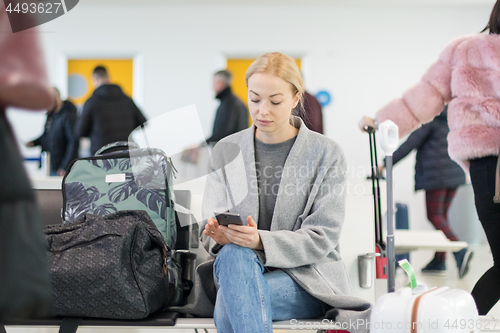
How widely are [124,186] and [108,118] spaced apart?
2.40 metres

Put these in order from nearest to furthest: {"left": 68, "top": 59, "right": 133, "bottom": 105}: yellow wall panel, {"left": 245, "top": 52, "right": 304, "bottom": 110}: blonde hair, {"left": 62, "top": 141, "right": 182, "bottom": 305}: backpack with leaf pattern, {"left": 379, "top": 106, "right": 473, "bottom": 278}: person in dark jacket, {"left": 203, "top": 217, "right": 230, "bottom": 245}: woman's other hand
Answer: {"left": 203, "top": 217, "right": 230, "bottom": 245}: woman's other hand < {"left": 245, "top": 52, "right": 304, "bottom": 110}: blonde hair < {"left": 62, "top": 141, "right": 182, "bottom": 305}: backpack with leaf pattern < {"left": 379, "top": 106, "right": 473, "bottom": 278}: person in dark jacket < {"left": 68, "top": 59, "right": 133, "bottom": 105}: yellow wall panel

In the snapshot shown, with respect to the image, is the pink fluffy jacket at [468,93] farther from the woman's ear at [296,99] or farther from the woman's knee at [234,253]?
the woman's knee at [234,253]

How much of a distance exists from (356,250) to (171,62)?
549 cm

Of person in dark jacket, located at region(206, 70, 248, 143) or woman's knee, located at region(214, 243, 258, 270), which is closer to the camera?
woman's knee, located at region(214, 243, 258, 270)

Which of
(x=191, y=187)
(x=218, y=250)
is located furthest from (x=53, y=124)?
(x=218, y=250)

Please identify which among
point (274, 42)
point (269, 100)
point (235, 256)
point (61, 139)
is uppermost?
point (274, 42)

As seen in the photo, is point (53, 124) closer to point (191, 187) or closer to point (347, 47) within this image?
point (191, 187)

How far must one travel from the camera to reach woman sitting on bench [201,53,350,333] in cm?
132

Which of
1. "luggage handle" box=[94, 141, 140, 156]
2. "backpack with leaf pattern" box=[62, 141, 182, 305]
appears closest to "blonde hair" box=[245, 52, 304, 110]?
"backpack with leaf pattern" box=[62, 141, 182, 305]

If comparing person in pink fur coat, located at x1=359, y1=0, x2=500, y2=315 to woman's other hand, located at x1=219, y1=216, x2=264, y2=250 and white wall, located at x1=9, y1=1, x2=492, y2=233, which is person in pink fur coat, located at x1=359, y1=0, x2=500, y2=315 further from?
white wall, located at x1=9, y1=1, x2=492, y2=233

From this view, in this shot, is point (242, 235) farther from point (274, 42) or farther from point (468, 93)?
point (274, 42)

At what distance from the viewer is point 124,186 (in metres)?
1.79

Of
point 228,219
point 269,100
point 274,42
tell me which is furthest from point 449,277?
point 274,42

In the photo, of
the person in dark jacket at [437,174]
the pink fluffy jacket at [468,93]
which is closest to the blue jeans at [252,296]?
the pink fluffy jacket at [468,93]
